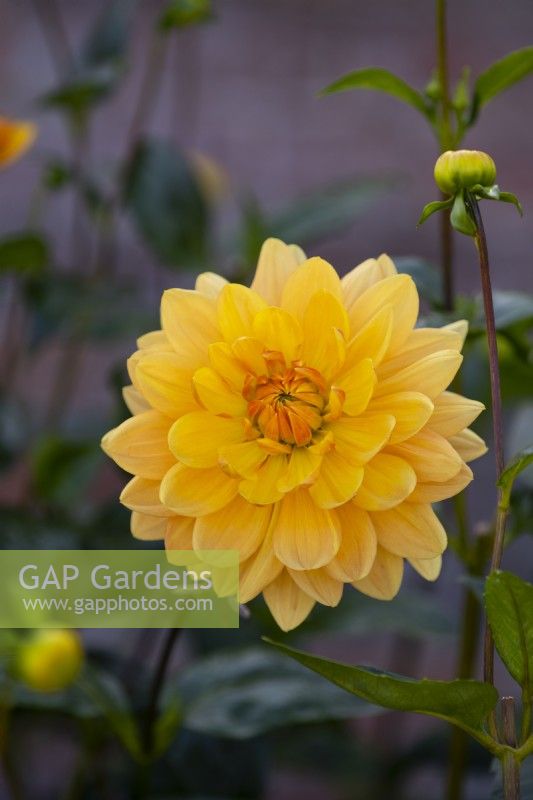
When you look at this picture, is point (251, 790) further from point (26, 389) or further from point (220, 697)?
point (26, 389)

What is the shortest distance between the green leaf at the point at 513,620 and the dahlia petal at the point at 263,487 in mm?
87

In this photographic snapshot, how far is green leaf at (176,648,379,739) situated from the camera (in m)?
0.59

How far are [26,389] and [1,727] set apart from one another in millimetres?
778

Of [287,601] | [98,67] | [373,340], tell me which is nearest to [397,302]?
[373,340]

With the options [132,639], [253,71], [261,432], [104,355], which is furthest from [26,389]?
[261,432]

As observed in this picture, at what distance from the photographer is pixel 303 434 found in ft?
1.37

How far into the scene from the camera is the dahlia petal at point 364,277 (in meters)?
0.41

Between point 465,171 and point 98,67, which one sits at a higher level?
point 98,67

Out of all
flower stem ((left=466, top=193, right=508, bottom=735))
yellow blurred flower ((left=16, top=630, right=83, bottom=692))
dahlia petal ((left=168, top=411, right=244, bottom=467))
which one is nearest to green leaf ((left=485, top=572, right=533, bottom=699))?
flower stem ((left=466, top=193, right=508, bottom=735))

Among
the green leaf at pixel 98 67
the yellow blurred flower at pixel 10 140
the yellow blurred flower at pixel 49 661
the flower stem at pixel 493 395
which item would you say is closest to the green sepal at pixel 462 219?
the flower stem at pixel 493 395

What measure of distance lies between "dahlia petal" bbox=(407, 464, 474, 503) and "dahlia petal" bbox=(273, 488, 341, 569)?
0.03 metres

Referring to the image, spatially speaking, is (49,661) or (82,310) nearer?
(49,661)

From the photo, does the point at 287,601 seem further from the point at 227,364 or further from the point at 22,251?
the point at 22,251

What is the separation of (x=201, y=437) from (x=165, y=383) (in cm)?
3
